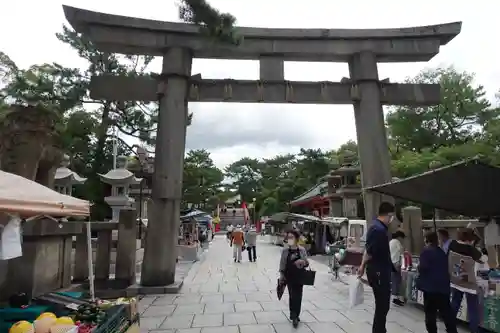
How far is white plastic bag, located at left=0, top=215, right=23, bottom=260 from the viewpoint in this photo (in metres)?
3.69

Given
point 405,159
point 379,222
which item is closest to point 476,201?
point 379,222

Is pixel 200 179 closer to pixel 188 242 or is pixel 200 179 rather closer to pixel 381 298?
pixel 188 242

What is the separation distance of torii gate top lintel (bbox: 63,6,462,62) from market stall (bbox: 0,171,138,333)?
6.56 metres

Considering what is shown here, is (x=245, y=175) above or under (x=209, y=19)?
above

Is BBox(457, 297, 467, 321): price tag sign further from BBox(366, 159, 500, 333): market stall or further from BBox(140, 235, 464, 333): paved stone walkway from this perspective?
BBox(140, 235, 464, 333): paved stone walkway

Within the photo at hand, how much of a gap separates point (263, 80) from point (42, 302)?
765cm

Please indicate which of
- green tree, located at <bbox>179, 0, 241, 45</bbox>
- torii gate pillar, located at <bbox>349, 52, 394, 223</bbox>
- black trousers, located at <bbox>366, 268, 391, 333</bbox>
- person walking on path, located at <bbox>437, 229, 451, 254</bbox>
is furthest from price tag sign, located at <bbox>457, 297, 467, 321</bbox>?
green tree, located at <bbox>179, 0, 241, 45</bbox>

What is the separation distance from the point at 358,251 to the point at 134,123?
62.7 ft

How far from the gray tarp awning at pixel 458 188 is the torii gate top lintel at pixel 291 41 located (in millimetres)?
4939

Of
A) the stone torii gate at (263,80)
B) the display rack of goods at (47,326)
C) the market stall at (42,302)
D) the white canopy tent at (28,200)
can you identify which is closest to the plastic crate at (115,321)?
the market stall at (42,302)

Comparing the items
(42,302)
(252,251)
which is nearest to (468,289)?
(42,302)

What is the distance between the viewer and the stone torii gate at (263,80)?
10.2 meters

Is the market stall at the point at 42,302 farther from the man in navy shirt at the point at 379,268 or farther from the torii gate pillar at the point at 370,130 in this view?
the torii gate pillar at the point at 370,130

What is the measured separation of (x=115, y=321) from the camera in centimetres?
457
